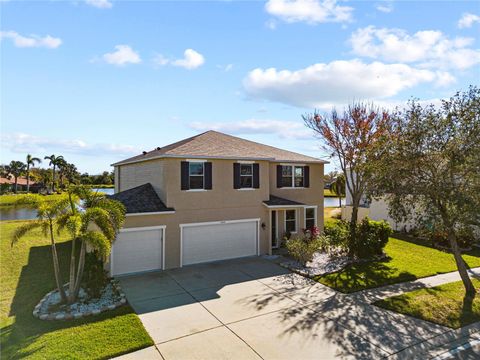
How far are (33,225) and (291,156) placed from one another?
1384 cm

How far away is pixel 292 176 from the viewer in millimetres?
18484

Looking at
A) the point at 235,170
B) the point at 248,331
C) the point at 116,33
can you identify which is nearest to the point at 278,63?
the point at 235,170

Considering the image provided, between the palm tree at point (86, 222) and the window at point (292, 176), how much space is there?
10155mm

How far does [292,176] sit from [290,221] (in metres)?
2.68

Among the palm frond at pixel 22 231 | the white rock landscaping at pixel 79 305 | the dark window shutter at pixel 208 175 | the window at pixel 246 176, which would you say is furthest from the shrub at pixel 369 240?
the palm frond at pixel 22 231

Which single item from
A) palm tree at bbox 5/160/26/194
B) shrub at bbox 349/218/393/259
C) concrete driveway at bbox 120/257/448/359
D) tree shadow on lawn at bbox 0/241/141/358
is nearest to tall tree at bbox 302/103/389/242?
shrub at bbox 349/218/393/259

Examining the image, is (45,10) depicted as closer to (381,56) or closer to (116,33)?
(116,33)

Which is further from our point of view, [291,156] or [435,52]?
[291,156]

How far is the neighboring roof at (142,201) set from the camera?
44.4 ft

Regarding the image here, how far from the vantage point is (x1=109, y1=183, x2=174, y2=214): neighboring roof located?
13518mm

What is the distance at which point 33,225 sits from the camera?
946cm

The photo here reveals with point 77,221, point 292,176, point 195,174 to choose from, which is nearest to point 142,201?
point 195,174

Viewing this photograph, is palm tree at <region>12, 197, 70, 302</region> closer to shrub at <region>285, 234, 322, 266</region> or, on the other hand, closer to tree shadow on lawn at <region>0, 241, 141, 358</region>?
tree shadow on lawn at <region>0, 241, 141, 358</region>

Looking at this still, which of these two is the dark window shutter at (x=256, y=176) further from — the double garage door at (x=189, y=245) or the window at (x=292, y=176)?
the window at (x=292, y=176)
